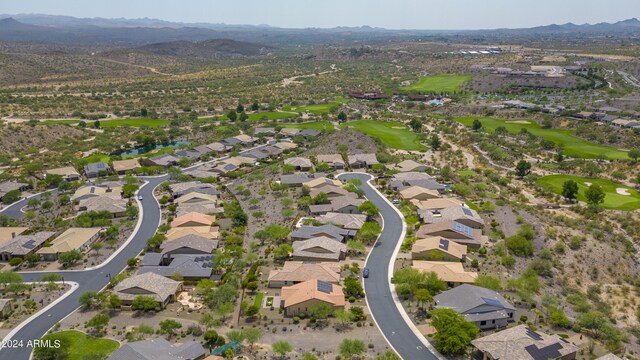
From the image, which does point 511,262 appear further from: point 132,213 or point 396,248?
point 132,213

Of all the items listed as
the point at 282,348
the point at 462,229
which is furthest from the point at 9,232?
the point at 462,229

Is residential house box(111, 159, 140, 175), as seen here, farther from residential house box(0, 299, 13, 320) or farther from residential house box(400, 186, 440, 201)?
residential house box(400, 186, 440, 201)

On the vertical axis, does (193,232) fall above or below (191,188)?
below

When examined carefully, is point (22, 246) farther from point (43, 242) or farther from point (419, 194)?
point (419, 194)

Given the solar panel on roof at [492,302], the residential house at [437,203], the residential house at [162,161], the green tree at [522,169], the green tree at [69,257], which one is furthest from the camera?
the residential house at [162,161]

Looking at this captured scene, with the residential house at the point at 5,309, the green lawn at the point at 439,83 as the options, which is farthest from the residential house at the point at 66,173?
the green lawn at the point at 439,83

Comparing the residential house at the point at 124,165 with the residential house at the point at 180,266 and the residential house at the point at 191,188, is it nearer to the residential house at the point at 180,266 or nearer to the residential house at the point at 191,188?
the residential house at the point at 191,188
